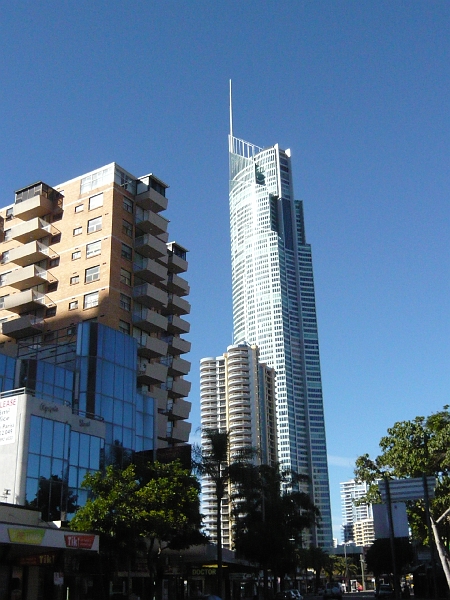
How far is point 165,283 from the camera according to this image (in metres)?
76.6

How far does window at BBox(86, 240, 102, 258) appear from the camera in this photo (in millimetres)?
69500

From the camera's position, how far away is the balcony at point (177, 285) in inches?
3066

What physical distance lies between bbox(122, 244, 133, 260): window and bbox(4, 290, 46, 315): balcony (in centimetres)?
945

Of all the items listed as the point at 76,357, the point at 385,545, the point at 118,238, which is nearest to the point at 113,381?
the point at 76,357

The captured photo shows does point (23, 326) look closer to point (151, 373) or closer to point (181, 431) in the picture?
point (151, 373)

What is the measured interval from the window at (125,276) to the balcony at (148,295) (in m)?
1.03

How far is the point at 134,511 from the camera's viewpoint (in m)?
38.2

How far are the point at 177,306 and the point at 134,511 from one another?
40326mm

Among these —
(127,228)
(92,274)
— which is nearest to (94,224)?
(127,228)

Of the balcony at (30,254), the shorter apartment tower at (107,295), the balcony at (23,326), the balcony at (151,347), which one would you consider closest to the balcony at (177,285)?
the shorter apartment tower at (107,295)

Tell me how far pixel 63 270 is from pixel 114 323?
954 cm

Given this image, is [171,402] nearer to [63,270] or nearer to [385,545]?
[63,270]

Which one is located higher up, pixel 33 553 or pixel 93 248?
pixel 93 248

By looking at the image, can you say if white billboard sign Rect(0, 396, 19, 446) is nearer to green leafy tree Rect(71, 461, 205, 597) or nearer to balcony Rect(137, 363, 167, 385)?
green leafy tree Rect(71, 461, 205, 597)
